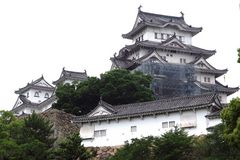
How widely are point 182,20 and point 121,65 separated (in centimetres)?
1303

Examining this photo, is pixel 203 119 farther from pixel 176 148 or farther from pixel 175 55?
pixel 175 55

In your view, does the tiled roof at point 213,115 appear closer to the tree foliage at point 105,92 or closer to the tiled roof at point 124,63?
the tree foliage at point 105,92

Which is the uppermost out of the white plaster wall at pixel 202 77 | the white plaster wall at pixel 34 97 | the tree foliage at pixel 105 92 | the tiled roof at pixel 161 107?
the white plaster wall at pixel 34 97

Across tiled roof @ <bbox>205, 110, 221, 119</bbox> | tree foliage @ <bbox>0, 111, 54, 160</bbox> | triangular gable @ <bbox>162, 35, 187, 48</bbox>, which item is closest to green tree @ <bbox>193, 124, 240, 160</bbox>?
tiled roof @ <bbox>205, 110, 221, 119</bbox>

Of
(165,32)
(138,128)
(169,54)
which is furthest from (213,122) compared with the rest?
(165,32)

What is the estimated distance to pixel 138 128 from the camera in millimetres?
32969

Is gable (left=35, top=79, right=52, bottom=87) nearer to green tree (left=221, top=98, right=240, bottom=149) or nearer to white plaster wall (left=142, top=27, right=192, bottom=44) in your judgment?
white plaster wall (left=142, top=27, right=192, bottom=44)

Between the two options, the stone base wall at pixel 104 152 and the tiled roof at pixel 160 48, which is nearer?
the stone base wall at pixel 104 152

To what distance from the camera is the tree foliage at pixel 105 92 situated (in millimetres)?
41156

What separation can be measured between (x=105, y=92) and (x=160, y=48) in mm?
19077

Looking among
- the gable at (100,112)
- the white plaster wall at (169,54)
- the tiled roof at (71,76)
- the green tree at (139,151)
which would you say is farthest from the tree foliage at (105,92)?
the tiled roof at (71,76)

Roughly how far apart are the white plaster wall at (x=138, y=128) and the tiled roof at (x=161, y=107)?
14.9 inches

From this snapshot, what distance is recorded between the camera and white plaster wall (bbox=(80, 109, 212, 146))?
3094 cm

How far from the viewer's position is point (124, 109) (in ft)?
114
